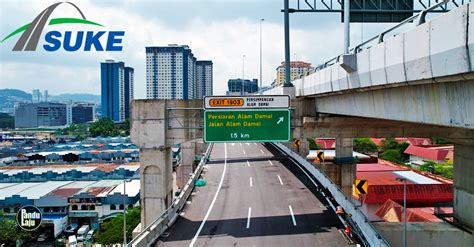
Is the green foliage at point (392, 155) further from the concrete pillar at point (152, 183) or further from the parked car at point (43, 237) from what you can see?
the concrete pillar at point (152, 183)

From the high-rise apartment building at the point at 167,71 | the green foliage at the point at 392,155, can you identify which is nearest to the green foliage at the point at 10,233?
the green foliage at the point at 392,155

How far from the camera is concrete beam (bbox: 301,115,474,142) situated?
20922 mm

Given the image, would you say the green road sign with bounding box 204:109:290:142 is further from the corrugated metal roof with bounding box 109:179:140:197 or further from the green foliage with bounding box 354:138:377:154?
the green foliage with bounding box 354:138:377:154

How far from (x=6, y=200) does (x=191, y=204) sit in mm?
41862

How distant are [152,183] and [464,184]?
53.5ft

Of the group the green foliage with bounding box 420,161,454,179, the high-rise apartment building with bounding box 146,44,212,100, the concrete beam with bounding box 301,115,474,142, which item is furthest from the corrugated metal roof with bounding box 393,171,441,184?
the high-rise apartment building with bounding box 146,44,212,100

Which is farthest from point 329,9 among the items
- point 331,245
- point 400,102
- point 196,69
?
point 196,69

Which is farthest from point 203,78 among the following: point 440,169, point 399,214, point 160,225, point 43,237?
point 160,225

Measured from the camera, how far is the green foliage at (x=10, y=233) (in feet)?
142

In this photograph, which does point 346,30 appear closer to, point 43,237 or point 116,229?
point 116,229

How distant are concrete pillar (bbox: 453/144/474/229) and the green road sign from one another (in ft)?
30.2

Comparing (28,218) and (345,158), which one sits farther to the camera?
(345,158)

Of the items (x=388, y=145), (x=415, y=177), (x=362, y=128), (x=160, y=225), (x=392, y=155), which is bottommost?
(x=392, y=155)

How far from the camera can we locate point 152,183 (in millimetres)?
20172
